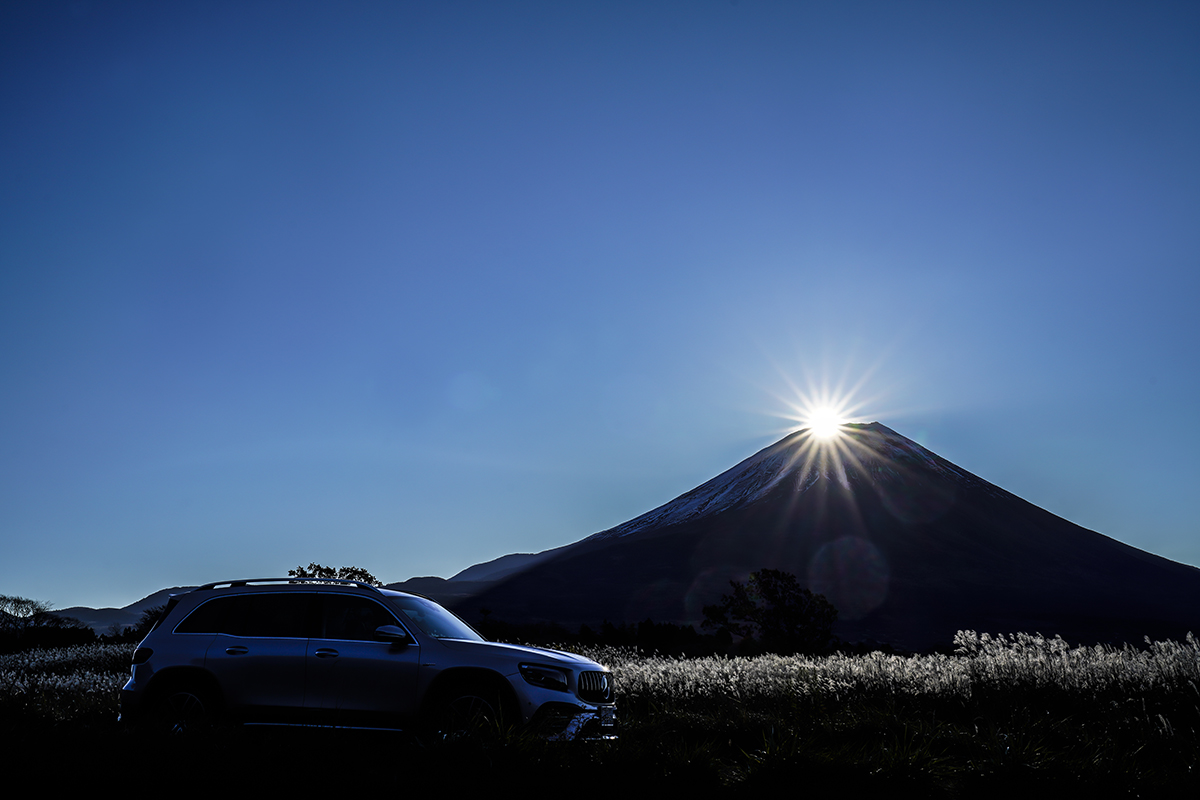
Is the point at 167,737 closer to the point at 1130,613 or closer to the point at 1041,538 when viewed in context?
the point at 1130,613

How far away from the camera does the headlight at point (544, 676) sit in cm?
823

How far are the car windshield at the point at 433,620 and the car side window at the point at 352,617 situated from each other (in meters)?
0.20

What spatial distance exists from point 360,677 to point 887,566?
6331 inches

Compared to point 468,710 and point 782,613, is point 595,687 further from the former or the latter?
point 782,613

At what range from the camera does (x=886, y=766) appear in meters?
6.74

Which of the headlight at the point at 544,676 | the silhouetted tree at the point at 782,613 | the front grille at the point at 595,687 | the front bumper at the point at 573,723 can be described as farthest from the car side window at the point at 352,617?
the silhouetted tree at the point at 782,613

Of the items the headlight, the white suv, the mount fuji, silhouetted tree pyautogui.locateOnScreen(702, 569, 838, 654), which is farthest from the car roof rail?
the mount fuji

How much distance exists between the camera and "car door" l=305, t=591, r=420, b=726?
26.8 feet

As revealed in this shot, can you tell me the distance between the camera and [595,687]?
28.8 ft

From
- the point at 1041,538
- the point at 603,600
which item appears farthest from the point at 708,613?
the point at 1041,538

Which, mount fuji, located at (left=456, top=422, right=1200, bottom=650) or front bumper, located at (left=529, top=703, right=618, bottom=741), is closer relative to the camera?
front bumper, located at (left=529, top=703, right=618, bottom=741)

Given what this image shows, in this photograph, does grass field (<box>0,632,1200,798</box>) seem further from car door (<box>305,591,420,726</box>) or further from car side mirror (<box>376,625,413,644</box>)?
car side mirror (<box>376,625,413,644</box>)

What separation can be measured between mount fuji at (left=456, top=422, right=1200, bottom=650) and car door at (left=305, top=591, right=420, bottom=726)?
117 meters

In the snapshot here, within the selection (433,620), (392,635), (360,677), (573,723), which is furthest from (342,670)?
(573,723)
